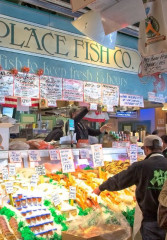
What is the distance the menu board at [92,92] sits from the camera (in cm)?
484

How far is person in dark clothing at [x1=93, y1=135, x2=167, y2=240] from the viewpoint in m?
3.35

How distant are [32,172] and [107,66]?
220cm

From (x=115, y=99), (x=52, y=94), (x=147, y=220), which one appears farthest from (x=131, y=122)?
(x=147, y=220)

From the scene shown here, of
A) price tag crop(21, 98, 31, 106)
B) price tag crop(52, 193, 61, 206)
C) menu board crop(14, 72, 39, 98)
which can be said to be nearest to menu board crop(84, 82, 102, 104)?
menu board crop(14, 72, 39, 98)

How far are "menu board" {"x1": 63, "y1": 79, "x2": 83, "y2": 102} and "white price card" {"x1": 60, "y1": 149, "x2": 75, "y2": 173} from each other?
0.79 meters

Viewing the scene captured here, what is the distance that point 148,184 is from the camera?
132 inches

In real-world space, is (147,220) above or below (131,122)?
below

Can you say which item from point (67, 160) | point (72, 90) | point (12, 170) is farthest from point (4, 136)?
point (72, 90)

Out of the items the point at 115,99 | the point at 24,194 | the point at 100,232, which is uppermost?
the point at 115,99

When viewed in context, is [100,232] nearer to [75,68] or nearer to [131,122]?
[75,68]

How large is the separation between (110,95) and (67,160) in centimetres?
142

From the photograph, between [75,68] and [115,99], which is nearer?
[75,68]

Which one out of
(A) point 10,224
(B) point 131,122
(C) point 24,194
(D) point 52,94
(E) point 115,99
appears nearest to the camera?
(A) point 10,224

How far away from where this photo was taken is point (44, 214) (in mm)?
3297
